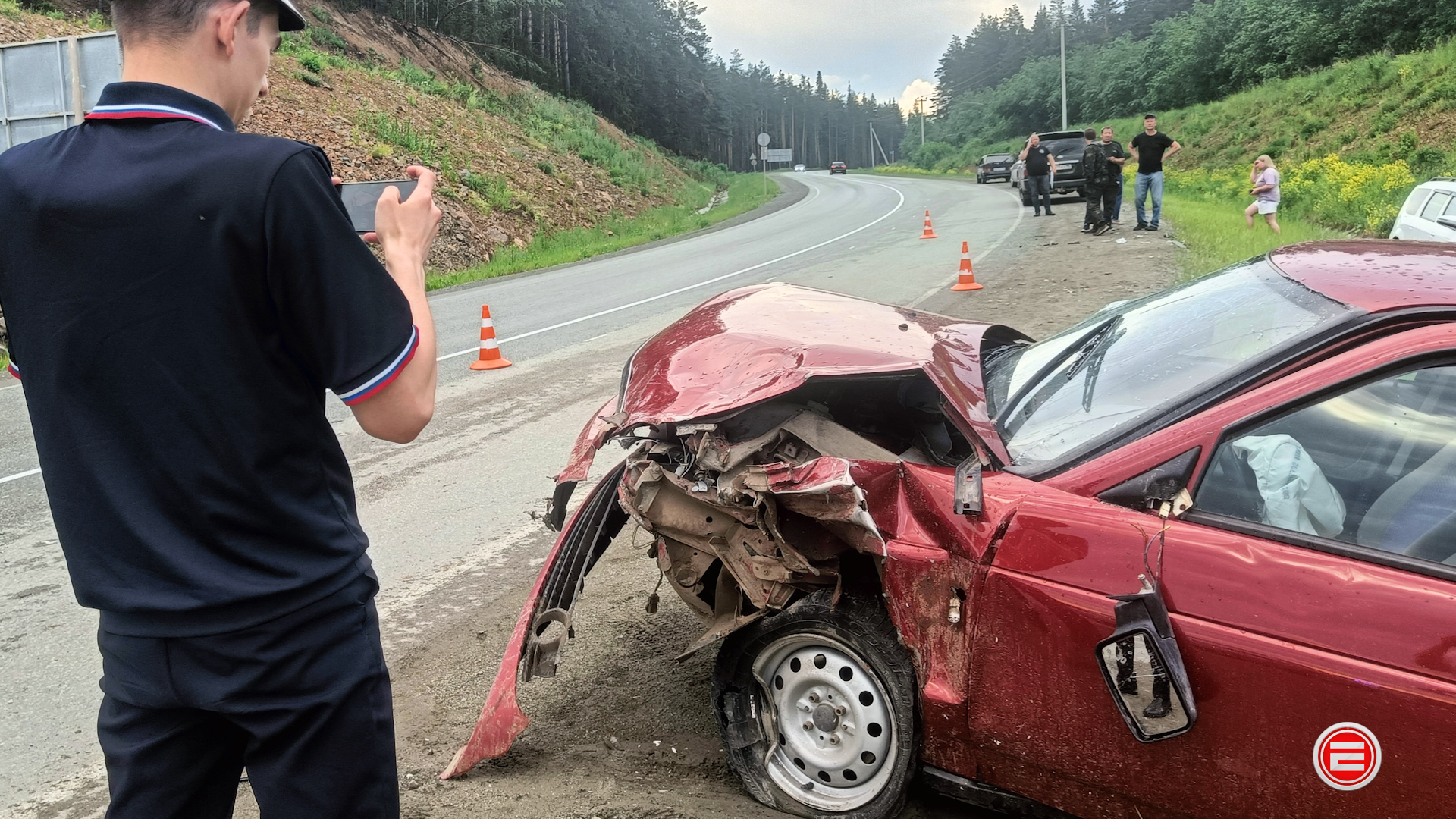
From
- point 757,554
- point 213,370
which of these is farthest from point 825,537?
point 213,370

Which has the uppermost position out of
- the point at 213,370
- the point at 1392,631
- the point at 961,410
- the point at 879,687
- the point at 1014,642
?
the point at 213,370

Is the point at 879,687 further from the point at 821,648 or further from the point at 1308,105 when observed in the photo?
the point at 1308,105

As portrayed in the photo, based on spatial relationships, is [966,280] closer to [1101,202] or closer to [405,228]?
[1101,202]

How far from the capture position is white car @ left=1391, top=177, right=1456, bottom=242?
10.9 metres

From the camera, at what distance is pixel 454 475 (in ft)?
21.0

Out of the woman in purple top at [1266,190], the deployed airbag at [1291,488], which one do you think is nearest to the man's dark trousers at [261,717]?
the deployed airbag at [1291,488]

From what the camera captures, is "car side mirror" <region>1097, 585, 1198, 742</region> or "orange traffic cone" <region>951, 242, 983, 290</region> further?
"orange traffic cone" <region>951, 242, 983, 290</region>

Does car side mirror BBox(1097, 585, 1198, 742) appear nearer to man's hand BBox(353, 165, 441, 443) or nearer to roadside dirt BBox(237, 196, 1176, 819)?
roadside dirt BBox(237, 196, 1176, 819)

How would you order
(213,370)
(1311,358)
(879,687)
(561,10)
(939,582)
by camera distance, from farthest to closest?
1. (561,10)
2. (879,687)
3. (939,582)
4. (1311,358)
5. (213,370)

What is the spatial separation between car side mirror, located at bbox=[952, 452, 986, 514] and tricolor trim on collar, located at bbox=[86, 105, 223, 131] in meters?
1.86

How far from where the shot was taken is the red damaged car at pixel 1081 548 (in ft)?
7.07

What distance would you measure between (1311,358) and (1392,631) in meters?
0.66

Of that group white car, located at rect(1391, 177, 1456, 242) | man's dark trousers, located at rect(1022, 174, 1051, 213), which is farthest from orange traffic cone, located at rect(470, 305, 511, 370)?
man's dark trousers, located at rect(1022, 174, 1051, 213)

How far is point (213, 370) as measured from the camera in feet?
4.85
